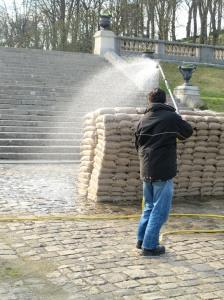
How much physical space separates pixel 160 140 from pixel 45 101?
1189 centimetres

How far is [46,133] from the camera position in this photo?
48.1 ft

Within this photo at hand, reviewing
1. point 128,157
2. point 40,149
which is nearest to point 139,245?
point 128,157

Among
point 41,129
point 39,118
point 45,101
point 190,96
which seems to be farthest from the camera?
point 190,96

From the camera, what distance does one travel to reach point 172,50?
28328 millimetres

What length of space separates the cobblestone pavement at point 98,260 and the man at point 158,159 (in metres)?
0.29

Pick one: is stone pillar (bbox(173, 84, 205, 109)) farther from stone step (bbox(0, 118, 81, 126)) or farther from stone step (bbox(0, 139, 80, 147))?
stone step (bbox(0, 139, 80, 147))

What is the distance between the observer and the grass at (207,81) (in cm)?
2078

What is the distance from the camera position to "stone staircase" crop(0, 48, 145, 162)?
1387 cm

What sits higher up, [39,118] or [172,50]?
[172,50]

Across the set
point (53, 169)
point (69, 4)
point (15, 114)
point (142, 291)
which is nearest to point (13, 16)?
point (69, 4)

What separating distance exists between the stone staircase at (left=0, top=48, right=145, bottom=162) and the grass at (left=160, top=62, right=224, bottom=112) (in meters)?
3.09

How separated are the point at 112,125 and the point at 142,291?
397 cm

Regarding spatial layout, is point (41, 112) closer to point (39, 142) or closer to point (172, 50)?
point (39, 142)

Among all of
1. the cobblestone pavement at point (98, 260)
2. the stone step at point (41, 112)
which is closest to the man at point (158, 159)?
the cobblestone pavement at point (98, 260)
